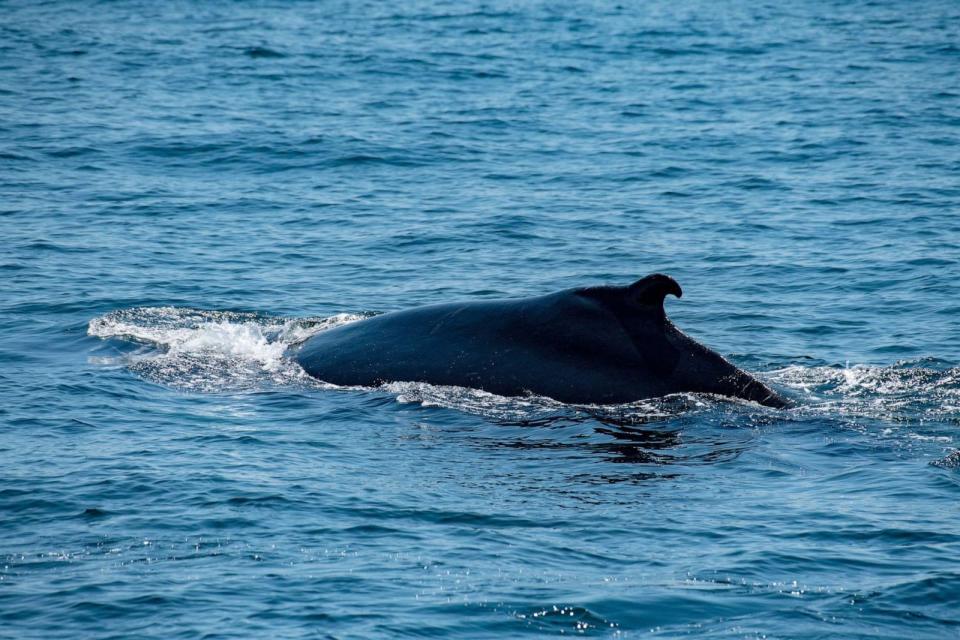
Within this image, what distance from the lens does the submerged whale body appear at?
11.7m

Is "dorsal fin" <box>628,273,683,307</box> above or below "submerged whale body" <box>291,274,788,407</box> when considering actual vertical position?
above

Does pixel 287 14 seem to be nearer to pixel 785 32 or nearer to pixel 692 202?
pixel 785 32

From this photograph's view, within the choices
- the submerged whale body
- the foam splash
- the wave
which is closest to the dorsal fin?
the submerged whale body

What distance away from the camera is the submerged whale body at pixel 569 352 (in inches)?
460

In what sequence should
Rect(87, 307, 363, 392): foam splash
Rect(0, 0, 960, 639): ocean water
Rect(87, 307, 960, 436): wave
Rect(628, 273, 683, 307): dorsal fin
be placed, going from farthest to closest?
Rect(87, 307, 363, 392): foam splash, Rect(87, 307, 960, 436): wave, Rect(628, 273, 683, 307): dorsal fin, Rect(0, 0, 960, 639): ocean water

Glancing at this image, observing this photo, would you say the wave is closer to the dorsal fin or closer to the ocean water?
the ocean water

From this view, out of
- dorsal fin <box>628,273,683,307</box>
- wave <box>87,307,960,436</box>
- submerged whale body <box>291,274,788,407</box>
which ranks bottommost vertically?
wave <box>87,307,960,436</box>

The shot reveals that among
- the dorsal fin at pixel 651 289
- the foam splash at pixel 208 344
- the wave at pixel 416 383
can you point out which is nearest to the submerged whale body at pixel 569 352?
the dorsal fin at pixel 651 289

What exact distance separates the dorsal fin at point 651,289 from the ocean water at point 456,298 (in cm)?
88

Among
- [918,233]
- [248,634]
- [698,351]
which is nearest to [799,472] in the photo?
[698,351]

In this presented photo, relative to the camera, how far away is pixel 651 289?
37.5 feet

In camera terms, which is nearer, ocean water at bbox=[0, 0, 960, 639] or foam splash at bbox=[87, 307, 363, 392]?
ocean water at bbox=[0, 0, 960, 639]

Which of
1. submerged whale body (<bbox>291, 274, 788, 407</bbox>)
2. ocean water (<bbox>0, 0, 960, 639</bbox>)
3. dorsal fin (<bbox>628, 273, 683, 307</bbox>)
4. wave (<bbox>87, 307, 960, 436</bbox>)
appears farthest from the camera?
wave (<bbox>87, 307, 960, 436</bbox>)

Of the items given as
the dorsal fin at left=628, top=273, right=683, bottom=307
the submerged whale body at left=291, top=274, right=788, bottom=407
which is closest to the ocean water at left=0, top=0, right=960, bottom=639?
the submerged whale body at left=291, top=274, right=788, bottom=407
